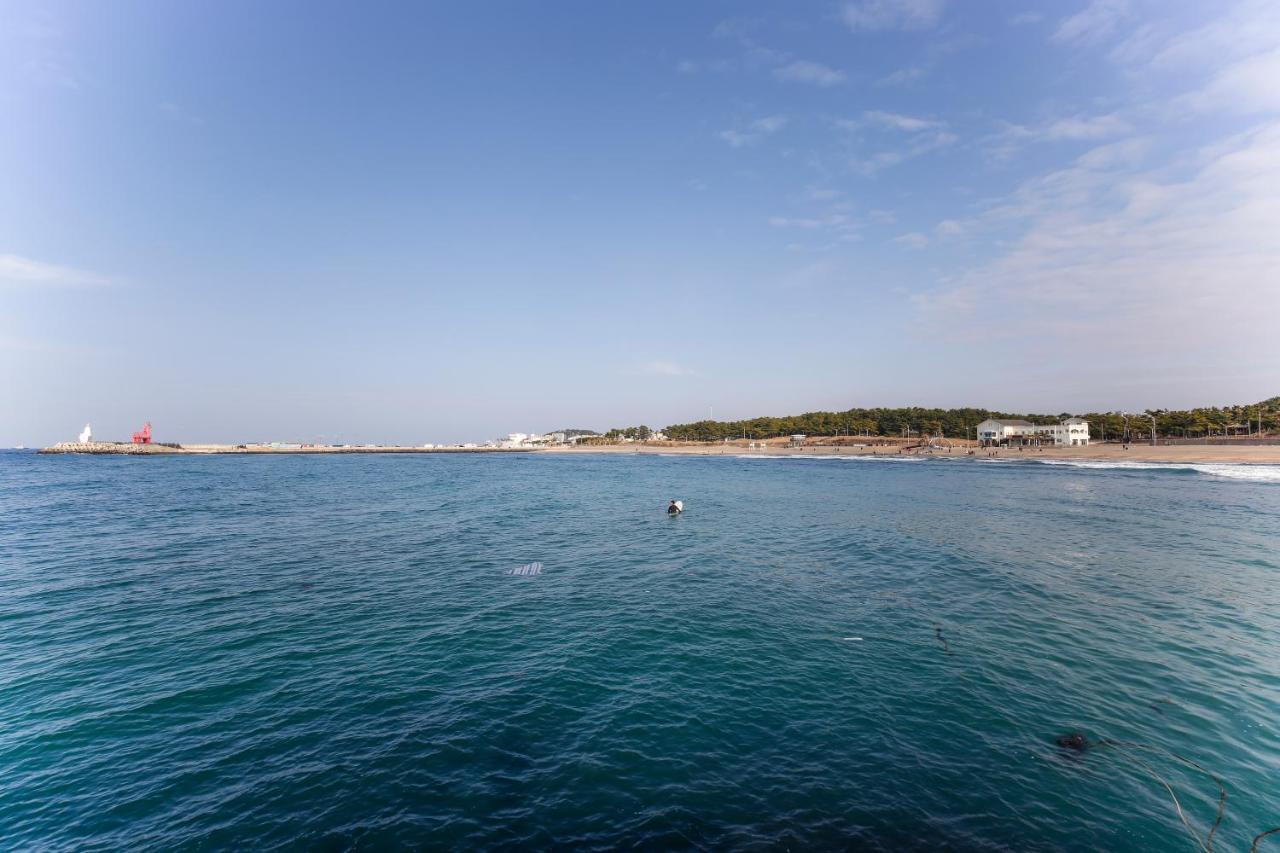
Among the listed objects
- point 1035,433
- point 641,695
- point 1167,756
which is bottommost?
point 1167,756

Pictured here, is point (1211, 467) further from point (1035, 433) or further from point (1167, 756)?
point (1167, 756)

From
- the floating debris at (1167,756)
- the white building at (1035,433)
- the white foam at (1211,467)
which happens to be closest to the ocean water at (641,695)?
the floating debris at (1167,756)

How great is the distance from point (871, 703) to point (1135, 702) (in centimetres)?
634

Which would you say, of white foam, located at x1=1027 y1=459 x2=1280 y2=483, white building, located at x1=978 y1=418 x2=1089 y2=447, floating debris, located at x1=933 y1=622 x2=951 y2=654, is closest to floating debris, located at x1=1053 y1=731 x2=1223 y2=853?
floating debris, located at x1=933 y1=622 x2=951 y2=654

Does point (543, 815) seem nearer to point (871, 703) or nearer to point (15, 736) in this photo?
point (871, 703)

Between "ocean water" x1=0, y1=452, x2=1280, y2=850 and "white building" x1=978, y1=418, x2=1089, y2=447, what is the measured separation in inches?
5996

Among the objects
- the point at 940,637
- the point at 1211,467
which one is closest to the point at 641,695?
the point at 940,637

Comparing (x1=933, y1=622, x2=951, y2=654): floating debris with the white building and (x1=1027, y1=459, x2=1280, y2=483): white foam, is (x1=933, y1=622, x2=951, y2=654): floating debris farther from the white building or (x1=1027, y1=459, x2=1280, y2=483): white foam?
the white building

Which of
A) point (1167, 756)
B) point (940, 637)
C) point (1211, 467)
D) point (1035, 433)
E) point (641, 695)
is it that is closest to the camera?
point (1167, 756)

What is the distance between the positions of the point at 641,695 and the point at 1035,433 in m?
193

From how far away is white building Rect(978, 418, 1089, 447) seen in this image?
15375cm

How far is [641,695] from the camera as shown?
1333 centimetres

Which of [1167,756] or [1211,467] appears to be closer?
[1167,756]

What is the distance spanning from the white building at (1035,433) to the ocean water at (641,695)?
152m
